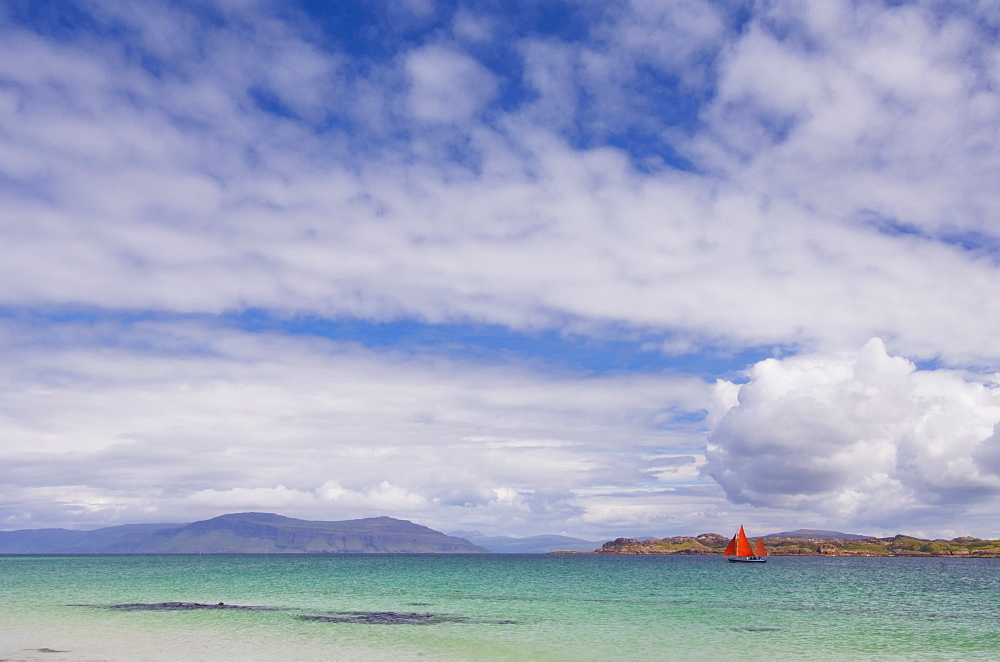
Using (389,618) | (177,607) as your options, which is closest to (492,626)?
(389,618)

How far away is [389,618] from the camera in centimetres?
5875

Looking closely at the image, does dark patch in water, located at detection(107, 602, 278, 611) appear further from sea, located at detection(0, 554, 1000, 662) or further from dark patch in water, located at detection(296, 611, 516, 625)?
dark patch in water, located at detection(296, 611, 516, 625)

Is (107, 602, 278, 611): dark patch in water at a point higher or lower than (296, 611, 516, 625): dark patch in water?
lower

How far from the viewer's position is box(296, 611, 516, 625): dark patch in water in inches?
2222

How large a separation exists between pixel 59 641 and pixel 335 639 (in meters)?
17.3

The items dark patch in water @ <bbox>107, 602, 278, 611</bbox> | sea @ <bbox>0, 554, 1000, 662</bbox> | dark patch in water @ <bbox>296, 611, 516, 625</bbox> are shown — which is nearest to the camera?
sea @ <bbox>0, 554, 1000, 662</bbox>

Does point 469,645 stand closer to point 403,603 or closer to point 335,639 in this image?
point 335,639

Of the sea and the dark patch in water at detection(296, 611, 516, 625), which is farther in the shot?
the dark patch in water at detection(296, 611, 516, 625)

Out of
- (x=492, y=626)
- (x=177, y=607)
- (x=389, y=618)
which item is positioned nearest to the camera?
(x=492, y=626)

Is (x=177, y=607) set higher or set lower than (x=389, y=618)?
lower

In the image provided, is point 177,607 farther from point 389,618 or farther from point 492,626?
point 492,626

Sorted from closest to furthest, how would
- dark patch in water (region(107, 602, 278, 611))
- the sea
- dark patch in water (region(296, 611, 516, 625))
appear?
the sea, dark patch in water (region(296, 611, 516, 625)), dark patch in water (region(107, 602, 278, 611))

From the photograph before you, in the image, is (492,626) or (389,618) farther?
(389,618)

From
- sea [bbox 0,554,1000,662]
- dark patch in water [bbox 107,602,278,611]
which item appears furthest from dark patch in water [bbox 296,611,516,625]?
dark patch in water [bbox 107,602,278,611]
